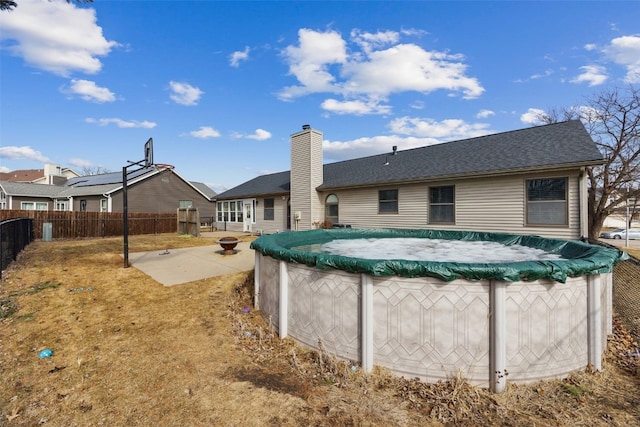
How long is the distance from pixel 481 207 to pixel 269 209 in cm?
1152

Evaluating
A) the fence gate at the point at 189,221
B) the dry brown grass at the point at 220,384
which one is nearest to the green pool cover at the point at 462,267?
the dry brown grass at the point at 220,384

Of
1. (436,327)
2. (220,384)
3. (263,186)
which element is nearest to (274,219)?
(263,186)

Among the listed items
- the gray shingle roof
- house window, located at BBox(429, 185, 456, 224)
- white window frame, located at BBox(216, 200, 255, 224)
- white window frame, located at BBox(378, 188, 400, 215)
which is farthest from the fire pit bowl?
white window frame, located at BBox(216, 200, 255, 224)

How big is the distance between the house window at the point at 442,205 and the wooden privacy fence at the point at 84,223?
16513 mm

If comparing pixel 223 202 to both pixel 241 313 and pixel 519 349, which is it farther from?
pixel 519 349

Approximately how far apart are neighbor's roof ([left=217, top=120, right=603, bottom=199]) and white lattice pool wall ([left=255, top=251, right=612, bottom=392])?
6.47 meters

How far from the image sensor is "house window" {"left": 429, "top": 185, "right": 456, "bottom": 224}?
10.5m

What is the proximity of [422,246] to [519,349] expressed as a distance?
4.27 meters

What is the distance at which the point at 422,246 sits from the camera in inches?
286

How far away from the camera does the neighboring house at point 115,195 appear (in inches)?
837

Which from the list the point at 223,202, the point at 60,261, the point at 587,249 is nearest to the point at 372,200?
the point at 587,249

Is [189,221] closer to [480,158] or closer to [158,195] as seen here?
[158,195]

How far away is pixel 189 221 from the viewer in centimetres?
1719

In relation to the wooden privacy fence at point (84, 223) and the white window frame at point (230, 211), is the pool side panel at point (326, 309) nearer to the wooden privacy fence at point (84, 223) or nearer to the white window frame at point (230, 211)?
the white window frame at point (230, 211)
